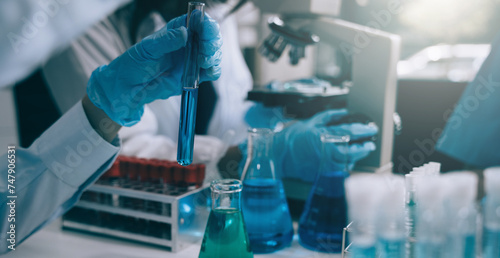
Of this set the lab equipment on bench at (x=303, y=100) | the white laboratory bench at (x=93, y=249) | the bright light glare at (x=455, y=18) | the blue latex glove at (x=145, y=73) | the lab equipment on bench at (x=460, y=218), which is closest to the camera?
the lab equipment on bench at (x=460, y=218)

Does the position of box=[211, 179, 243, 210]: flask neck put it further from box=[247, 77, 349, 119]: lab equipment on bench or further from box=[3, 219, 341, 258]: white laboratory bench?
box=[247, 77, 349, 119]: lab equipment on bench

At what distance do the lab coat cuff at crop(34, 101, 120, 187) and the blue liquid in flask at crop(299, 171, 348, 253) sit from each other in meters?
0.48

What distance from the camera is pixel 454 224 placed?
469 mm

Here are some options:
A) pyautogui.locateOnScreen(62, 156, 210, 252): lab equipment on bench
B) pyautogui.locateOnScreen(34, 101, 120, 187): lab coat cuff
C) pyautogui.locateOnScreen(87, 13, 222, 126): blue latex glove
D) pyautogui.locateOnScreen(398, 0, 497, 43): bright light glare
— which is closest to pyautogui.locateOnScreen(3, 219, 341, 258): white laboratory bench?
pyautogui.locateOnScreen(62, 156, 210, 252): lab equipment on bench

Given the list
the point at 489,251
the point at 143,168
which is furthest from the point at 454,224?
the point at 143,168

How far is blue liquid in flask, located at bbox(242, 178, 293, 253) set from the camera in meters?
0.83

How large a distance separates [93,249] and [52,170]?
0.70 feet

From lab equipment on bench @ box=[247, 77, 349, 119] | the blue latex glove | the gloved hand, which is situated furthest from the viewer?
lab equipment on bench @ box=[247, 77, 349, 119]

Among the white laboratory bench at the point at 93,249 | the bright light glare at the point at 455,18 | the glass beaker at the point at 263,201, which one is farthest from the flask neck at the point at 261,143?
the bright light glare at the point at 455,18

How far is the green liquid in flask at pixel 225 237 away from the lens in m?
0.68

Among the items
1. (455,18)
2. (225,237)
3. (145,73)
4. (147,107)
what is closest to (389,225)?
(225,237)

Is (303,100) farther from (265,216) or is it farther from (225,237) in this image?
(225,237)

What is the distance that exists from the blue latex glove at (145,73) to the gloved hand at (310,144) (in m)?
0.33

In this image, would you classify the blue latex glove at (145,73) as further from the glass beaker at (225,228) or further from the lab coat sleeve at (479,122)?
the lab coat sleeve at (479,122)
